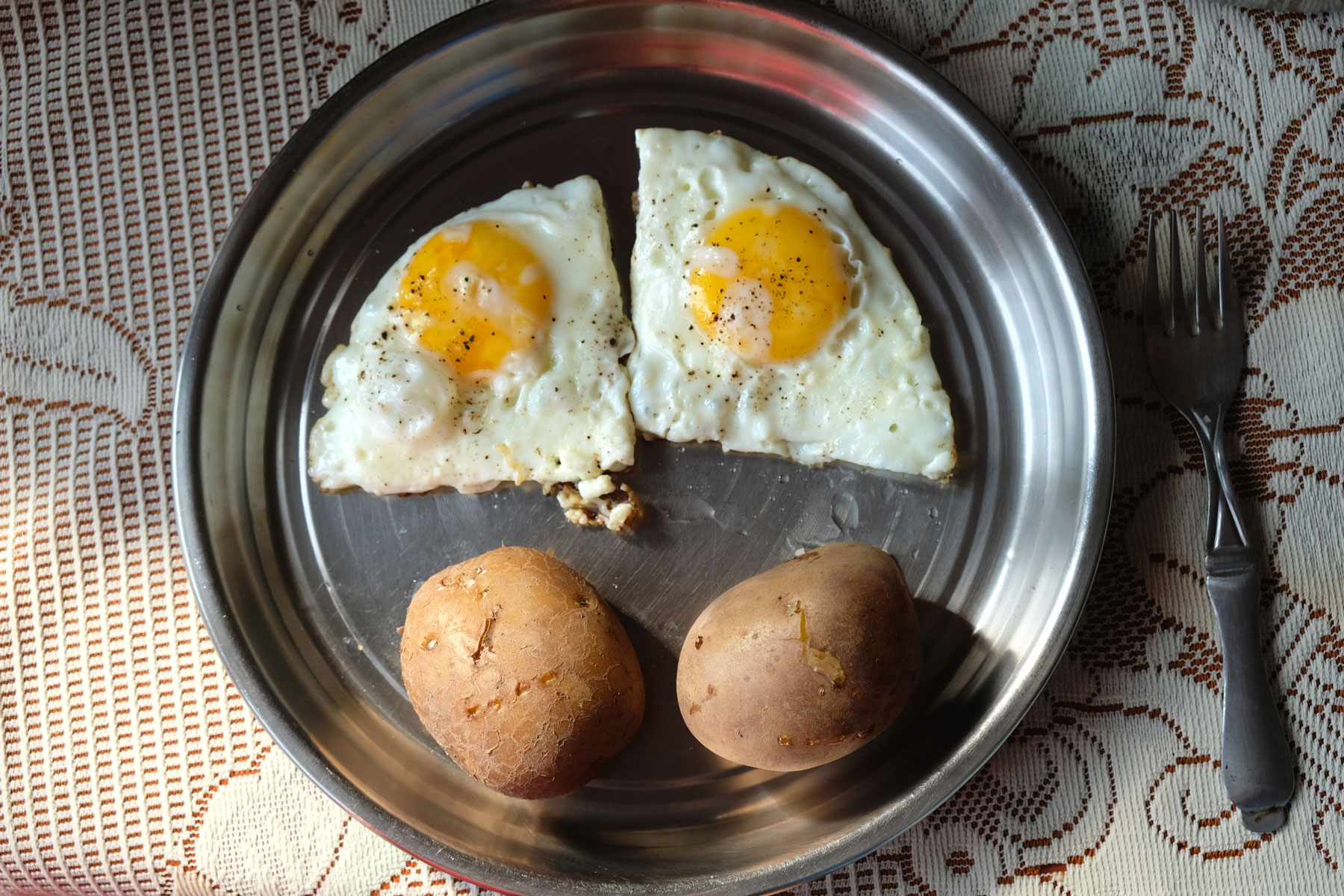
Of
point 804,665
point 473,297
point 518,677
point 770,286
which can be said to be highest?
point 770,286

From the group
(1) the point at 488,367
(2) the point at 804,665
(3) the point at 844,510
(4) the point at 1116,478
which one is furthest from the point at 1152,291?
(1) the point at 488,367

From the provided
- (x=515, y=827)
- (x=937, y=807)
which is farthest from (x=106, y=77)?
(x=937, y=807)

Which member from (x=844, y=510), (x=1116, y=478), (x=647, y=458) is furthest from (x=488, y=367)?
(x=1116, y=478)

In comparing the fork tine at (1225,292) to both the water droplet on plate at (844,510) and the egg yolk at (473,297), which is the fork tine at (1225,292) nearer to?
the water droplet on plate at (844,510)

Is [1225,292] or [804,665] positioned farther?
[1225,292]

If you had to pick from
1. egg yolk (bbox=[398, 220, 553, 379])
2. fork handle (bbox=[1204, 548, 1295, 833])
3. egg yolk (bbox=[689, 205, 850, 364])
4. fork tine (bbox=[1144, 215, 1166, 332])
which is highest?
fork tine (bbox=[1144, 215, 1166, 332])

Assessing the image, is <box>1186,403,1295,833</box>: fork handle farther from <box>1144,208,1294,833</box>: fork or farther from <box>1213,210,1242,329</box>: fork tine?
<box>1213,210,1242,329</box>: fork tine

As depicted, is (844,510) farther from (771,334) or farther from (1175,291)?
(1175,291)

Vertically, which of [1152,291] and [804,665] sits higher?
[1152,291]

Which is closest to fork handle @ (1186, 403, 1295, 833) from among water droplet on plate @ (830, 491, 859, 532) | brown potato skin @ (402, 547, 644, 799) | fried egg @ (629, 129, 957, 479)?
fried egg @ (629, 129, 957, 479)
